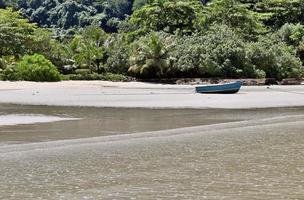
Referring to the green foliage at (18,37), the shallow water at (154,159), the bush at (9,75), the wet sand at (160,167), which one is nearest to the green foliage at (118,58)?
the green foliage at (18,37)

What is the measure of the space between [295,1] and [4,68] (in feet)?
127

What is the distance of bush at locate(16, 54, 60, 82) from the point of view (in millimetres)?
39531

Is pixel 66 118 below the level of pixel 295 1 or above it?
below

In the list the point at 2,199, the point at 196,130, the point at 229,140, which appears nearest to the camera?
the point at 2,199

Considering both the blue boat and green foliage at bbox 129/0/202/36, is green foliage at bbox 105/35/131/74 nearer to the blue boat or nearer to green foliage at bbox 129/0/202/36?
green foliage at bbox 129/0/202/36

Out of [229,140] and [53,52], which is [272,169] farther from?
[53,52]

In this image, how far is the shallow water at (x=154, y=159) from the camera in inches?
329

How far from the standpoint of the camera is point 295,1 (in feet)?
212

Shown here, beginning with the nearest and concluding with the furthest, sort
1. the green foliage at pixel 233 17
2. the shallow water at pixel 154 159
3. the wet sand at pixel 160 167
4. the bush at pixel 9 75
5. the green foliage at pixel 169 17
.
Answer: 1. the wet sand at pixel 160 167
2. the shallow water at pixel 154 159
3. the bush at pixel 9 75
4. the green foliage at pixel 169 17
5. the green foliage at pixel 233 17

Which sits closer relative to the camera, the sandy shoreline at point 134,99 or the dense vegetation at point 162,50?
the sandy shoreline at point 134,99

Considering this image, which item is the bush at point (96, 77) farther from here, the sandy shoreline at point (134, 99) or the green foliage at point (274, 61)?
the green foliage at point (274, 61)

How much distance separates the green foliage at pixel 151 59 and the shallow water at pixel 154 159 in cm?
2472

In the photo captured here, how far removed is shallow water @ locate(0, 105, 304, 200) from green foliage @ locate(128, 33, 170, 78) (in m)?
24.7

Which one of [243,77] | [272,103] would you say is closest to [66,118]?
[272,103]
